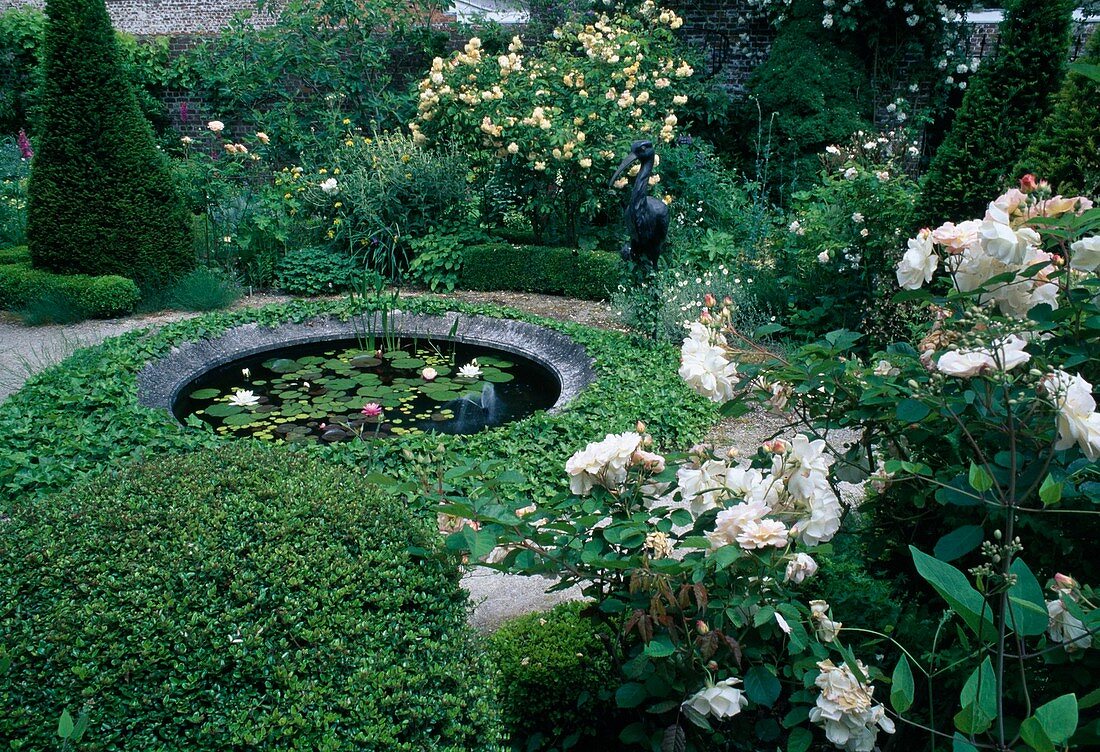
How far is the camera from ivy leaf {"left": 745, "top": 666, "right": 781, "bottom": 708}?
1541 millimetres

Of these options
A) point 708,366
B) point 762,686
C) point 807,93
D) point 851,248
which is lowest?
point 851,248

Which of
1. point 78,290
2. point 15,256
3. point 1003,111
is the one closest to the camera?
point 1003,111

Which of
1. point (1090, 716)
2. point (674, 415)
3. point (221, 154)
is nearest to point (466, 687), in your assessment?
point (1090, 716)

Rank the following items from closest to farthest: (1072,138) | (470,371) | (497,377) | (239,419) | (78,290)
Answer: (1072,138) → (239,419) → (470,371) → (497,377) → (78,290)

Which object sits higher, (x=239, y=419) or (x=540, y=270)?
(x=540, y=270)

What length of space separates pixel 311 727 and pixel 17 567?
719 mm

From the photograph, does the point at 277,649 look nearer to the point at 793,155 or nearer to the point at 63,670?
the point at 63,670

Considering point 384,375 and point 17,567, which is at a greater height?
point 17,567

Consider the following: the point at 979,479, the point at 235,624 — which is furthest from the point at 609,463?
the point at 235,624

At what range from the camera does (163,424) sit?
4309 millimetres

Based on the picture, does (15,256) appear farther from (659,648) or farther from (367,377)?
(659,648)

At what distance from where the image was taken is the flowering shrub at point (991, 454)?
1224 millimetres

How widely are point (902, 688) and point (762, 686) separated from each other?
364mm

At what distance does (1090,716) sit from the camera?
1.63 m
